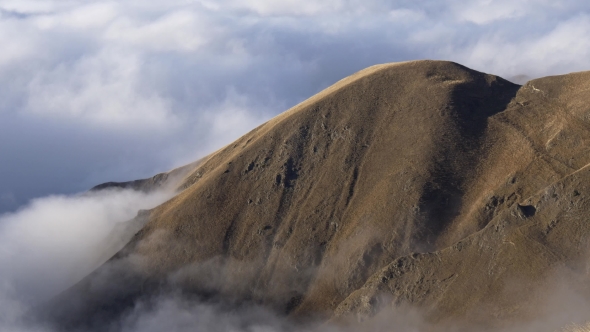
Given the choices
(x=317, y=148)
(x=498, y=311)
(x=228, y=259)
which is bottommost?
(x=498, y=311)

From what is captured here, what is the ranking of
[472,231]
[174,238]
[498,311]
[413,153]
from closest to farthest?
[498,311] < [472,231] < [413,153] < [174,238]

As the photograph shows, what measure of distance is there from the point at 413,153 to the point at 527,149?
18.3 m

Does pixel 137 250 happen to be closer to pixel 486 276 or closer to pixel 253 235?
pixel 253 235

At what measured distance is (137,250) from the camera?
467 feet

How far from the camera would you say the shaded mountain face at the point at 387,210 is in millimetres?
110250

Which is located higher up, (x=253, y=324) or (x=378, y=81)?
(x=378, y=81)

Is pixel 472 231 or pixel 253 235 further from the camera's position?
pixel 253 235

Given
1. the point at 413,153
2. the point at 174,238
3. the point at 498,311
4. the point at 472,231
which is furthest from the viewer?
the point at 174,238

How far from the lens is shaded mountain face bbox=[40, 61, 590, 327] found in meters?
110

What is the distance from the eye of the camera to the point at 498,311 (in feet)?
343

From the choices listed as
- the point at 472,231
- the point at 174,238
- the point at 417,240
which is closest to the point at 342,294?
the point at 417,240

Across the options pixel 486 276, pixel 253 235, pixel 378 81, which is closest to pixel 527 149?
pixel 486 276

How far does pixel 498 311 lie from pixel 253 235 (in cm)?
4580

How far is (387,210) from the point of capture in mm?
125375
